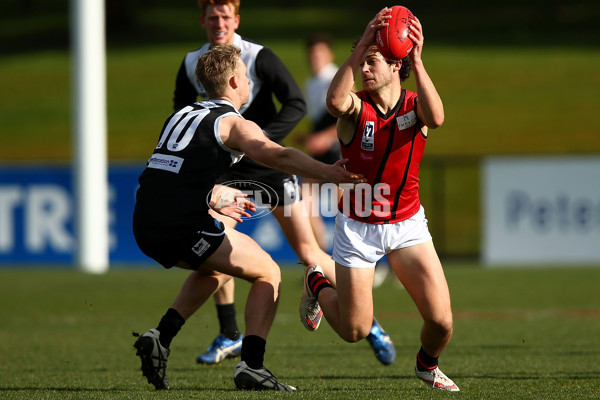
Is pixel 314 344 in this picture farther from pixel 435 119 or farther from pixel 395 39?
pixel 395 39

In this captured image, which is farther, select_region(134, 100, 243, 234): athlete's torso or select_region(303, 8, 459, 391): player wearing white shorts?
select_region(303, 8, 459, 391): player wearing white shorts

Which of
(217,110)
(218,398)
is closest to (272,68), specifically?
(217,110)

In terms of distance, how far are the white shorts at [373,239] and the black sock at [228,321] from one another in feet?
5.29

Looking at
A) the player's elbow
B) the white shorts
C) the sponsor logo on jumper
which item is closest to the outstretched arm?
the player's elbow

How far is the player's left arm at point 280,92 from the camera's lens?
6.67 m

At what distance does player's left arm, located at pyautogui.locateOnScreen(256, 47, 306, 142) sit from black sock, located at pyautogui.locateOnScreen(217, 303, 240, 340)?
4.19ft

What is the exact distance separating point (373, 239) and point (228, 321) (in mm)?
1826

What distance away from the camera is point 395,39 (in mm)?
5102

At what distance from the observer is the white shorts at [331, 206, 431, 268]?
5.45m

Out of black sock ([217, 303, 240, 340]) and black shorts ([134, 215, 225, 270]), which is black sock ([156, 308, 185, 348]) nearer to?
black shorts ([134, 215, 225, 270])

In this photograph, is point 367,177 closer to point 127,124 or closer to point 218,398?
point 218,398

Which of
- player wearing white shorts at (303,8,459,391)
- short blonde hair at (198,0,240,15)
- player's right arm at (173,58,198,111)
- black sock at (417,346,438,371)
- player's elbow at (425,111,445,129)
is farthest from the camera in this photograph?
player's right arm at (173,58,198,111)

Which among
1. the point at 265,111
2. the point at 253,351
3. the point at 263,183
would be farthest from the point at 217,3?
the point at 253,351

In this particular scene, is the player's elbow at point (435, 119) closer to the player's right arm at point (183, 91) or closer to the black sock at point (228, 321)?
the player's right arm at point (183, 91)
